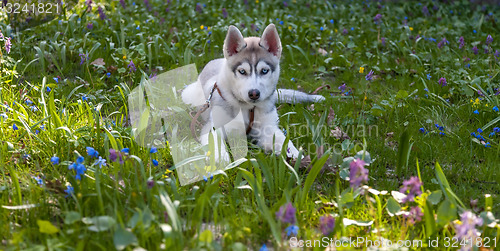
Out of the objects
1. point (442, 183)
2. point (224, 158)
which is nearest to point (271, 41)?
point (224, 158)

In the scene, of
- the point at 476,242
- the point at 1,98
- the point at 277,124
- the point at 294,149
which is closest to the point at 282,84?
the point at 277,124

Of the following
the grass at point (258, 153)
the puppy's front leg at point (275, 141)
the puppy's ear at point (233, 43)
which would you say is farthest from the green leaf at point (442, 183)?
the puppy's ear at point (233, 43)

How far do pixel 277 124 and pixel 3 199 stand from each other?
98.9 inches

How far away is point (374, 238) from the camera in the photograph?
267cm

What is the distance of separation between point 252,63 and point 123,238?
7.70ft

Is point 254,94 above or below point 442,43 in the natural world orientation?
above

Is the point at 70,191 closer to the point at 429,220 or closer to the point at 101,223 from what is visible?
the point at 101,223

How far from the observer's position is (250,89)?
156 inches

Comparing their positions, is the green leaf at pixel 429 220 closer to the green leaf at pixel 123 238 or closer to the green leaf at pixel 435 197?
the green leaf at pixel 435 197

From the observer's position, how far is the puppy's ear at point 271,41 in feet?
13.8

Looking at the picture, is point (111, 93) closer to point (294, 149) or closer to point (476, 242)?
point (294, 149)

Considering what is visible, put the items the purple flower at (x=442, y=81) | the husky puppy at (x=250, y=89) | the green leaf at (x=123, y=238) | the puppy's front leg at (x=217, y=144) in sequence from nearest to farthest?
the green leaf at (x=123, y=238), the puppy's front leg at (x=217, y=144), the husky puppy at (x=250, y=89), the purple flower at (x=442, y=81)

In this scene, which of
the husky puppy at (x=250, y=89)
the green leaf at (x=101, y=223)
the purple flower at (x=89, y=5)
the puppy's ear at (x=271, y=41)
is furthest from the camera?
the purple flower at (x=89, y=5)

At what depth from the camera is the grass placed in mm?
2559
